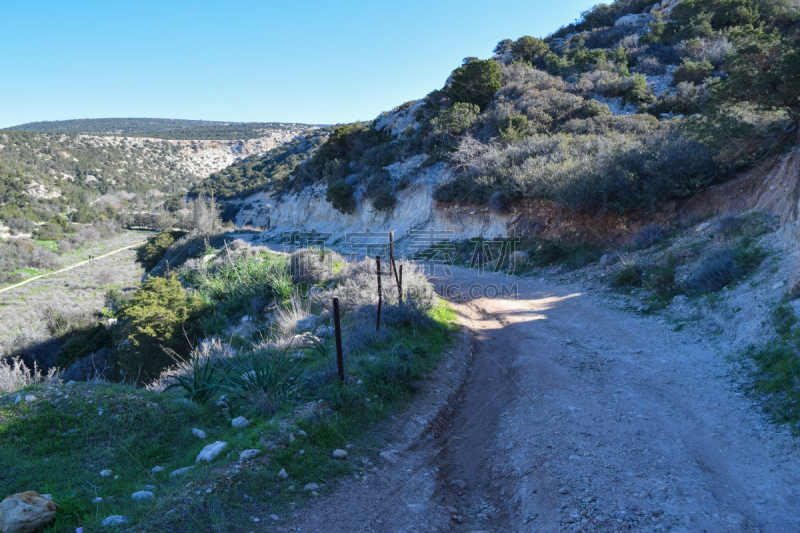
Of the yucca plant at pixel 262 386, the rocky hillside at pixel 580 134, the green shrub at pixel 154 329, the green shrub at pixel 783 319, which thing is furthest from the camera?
the green shrub at pixel 154 329

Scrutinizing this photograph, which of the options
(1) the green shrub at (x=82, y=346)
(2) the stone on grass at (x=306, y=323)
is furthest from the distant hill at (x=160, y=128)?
(2) the stone on grass at (x=306, y=323)

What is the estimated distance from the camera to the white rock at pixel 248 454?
12.8 ft

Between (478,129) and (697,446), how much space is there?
24.0m

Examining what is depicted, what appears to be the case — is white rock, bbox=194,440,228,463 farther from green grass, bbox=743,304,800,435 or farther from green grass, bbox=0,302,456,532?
green grass, bbox=743,304,800,435

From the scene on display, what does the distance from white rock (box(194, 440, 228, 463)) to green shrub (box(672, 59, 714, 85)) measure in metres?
28.2

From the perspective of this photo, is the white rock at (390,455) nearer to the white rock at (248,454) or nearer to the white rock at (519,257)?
the white rock at (248,454)

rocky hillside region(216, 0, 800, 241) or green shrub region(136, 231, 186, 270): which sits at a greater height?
rocky hillside region(216, 0, 800, 241)

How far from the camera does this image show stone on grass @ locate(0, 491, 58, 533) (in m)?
2.79

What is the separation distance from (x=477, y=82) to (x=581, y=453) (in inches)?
1179

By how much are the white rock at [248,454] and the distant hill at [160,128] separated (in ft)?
369

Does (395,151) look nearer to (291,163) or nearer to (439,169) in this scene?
(439,169)

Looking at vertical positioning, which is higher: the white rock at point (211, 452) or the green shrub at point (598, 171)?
the green shrub at point (598, 171)

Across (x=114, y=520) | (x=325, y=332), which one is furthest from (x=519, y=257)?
(x=114, y=520)

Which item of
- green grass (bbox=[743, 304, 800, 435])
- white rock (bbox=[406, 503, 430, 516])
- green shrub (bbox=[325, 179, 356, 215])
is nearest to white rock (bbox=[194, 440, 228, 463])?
white rock (bbox=[406, 503, 430, 516])
